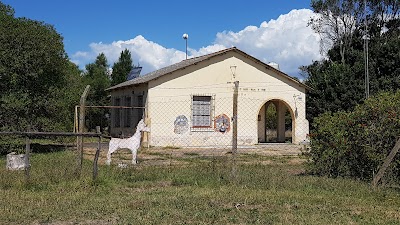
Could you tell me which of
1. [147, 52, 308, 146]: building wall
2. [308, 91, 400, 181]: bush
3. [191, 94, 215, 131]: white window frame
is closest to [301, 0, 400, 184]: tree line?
[308, 91, 400, 181]: bush

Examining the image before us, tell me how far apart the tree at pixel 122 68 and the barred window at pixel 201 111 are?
18.6m

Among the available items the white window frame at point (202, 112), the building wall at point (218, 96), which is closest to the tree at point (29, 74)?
the building wall at point (218, 96)

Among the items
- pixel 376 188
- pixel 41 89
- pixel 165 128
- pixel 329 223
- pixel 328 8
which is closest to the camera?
A: pixel 329 223

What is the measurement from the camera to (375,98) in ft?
39.7

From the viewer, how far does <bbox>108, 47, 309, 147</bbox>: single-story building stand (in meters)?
25.5

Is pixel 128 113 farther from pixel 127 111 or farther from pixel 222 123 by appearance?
pixel 222 123

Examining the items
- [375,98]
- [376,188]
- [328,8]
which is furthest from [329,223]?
[328,8]

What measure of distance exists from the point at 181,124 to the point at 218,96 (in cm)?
262

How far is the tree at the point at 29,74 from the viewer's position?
1772 centimetres

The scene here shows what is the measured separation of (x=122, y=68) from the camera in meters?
45.0

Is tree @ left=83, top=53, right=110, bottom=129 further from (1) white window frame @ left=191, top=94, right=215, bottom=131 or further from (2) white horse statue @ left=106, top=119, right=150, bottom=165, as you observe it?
(2) white horse statue @ left=106, top=119, right=150, bottom=165

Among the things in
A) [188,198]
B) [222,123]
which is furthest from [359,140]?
[222,123]

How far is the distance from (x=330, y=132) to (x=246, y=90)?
15.5 metres

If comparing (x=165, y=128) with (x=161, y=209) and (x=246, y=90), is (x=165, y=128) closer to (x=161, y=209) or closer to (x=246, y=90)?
(x=246, y=90)
